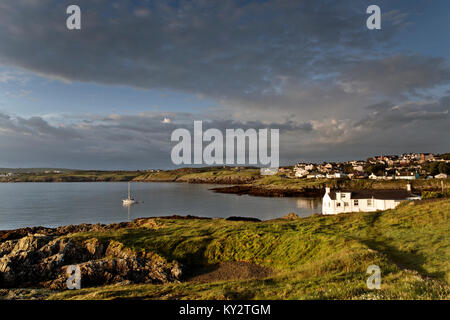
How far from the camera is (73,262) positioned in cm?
3009

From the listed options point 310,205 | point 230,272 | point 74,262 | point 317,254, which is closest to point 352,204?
A: point 317,254

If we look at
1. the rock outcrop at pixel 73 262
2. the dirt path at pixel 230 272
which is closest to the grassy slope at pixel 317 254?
the dirt path at pixel 230 272

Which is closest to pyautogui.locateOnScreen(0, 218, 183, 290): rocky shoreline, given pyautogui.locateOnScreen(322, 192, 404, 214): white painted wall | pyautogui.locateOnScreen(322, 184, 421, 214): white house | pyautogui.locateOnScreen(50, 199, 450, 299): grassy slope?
pyautogui.locateOnScreen(50, 199, 450, 299): grassy slope

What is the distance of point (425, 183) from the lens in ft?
403

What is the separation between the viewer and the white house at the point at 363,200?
183 feet

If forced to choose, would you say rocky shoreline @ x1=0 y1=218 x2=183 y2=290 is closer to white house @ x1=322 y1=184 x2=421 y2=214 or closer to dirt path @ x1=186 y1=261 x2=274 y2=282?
dirt path @ x1=186 y1=261 x2=274 y2=282

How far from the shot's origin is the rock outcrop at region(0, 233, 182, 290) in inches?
974

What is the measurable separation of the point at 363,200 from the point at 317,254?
1511 inches

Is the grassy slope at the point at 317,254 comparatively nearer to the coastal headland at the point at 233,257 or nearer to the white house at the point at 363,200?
the coastal headland at the point at 233,257

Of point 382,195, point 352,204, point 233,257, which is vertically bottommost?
point 233,257

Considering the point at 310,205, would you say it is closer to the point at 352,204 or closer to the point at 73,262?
the point at 352,204

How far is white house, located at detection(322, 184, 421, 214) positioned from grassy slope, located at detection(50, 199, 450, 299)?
19.6 m
